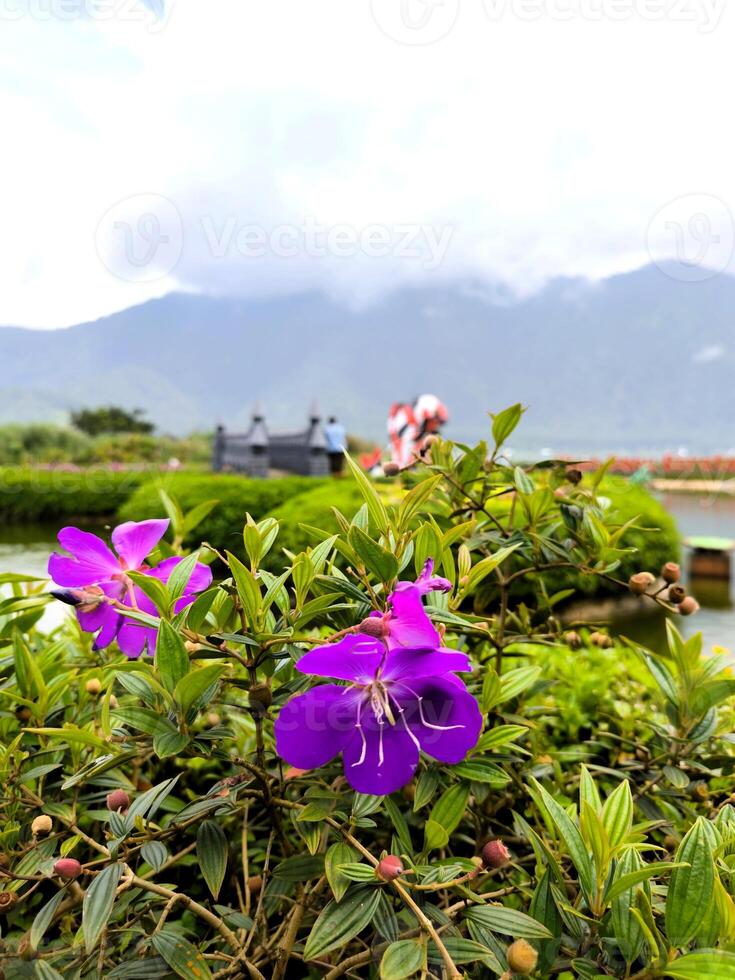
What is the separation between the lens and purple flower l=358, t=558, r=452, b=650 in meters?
0.37

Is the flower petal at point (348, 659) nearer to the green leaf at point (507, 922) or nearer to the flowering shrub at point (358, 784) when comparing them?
the flowering shrub at point (358, 784)

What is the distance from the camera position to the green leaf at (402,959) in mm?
358

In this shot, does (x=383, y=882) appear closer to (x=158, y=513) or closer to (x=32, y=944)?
(x=32, y=944)

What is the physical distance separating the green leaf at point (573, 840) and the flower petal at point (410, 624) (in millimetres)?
121

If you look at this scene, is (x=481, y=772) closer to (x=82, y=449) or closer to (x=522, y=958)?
(x=522, y=958)

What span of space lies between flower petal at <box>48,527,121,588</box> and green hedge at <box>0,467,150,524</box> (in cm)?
800

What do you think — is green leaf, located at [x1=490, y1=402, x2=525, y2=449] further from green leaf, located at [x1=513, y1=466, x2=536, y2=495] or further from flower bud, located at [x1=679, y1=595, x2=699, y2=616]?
flower bud, located at [x1=679, y1=595, x2=699, y2=616]

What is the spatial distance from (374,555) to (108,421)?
930 inches

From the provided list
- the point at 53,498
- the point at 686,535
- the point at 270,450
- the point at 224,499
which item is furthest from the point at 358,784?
the point at 270,450

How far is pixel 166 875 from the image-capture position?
656 millimetres

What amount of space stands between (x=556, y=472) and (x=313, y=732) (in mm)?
401

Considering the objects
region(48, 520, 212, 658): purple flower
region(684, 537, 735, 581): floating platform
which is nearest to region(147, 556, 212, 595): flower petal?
region(48, 520, 212, 658): purple flower

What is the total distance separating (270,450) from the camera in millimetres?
8945

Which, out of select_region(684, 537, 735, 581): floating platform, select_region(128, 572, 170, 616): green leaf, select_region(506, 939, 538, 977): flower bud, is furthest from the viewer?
select_region(684, 537, 735, 581): floating platform
